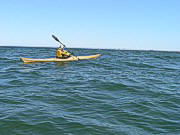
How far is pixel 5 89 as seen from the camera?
1060 centimetres

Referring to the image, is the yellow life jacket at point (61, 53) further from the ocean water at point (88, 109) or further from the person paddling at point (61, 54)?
the ocean water at point (88, 109)

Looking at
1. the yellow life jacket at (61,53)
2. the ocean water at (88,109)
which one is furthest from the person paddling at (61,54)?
the ocean water at (88,109)

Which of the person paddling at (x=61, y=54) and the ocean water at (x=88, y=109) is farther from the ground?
the person paddling at (x=61, y=54)

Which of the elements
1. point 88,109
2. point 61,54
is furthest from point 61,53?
point 88,109

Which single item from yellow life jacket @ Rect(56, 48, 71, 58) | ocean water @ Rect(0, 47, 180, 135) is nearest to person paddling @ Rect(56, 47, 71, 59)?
yellow life jacket @ Rect(56, 48, 71, 58)

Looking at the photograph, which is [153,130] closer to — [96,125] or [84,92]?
[96,125]

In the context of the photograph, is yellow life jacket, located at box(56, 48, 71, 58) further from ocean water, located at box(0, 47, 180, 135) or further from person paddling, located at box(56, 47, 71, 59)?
ocean water, located at box(0, 47, 180, 135)

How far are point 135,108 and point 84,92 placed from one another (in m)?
3.11

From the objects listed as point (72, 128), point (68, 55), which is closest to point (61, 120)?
point (72, 128)

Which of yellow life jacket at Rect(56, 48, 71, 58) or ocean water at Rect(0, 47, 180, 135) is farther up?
yellow life jacket at Rect(56, 48, 71, 58)

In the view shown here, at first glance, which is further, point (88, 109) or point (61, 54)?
point (61, 54)

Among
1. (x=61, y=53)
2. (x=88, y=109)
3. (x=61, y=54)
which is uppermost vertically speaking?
(x=61, y=53)

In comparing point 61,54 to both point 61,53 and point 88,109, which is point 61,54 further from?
point 88,109

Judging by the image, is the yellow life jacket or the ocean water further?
the yellow life jacket
